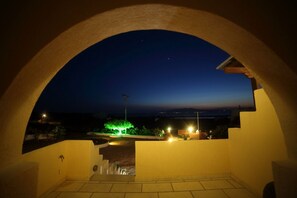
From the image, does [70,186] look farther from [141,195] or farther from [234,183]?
[234,183]

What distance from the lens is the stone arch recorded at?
1819 millimetres

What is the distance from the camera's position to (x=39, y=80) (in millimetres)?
2141

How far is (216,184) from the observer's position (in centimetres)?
440

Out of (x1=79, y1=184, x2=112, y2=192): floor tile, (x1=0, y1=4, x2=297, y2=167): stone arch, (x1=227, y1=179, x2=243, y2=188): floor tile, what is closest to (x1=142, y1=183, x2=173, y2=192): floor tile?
(x1=79, y1=184, x2=112, y2=192): floor tile

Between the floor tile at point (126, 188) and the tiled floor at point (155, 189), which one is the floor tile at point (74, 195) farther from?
the floor tile at point (126, 188)

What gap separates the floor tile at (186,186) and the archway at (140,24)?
9.12 ft

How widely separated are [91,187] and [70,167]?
1048 millimetres

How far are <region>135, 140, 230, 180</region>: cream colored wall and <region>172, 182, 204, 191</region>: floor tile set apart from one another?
1.18 feet

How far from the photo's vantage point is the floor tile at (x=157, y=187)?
4152 millimetres

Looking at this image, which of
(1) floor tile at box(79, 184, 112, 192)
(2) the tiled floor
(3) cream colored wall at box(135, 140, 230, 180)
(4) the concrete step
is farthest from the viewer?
(3) cream colored wall at box(135, 140, 230, 180)

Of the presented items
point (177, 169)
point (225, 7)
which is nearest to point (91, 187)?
point (177, 169)

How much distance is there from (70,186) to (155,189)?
2162mm

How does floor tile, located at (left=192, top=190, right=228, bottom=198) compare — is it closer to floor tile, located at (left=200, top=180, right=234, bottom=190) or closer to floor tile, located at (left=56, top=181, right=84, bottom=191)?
floor tile, located at (left=200, top=180, right=234, bottom=190)

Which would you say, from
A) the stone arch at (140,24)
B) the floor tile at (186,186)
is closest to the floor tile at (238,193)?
the floor tile at (186,186)
